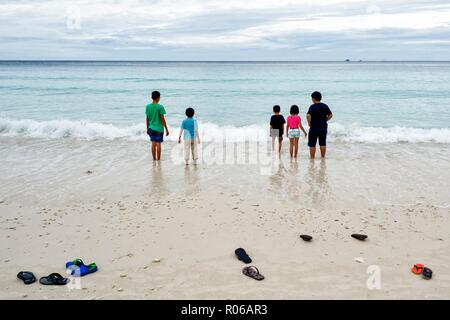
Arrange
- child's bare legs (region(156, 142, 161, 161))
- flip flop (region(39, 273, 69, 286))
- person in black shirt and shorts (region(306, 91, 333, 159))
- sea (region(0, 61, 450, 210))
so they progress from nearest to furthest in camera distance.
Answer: flip flop (region(39, 273, 69, 286)), sea (region(0, 61, 450, 210)), person in black shirt and shorts (region(306, 91, 333, 159)), child's bare legs (region(156, 142, 161, 161))

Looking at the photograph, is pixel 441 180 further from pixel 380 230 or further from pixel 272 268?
pixel 272 268

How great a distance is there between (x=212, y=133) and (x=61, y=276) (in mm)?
10322

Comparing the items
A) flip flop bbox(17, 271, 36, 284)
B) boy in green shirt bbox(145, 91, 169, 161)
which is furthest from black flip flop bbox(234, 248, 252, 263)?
boy in green shirt bbox(145, 91, 169, 161)

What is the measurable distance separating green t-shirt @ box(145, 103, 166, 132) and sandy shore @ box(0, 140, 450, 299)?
3.21 feet

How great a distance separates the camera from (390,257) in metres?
4.51

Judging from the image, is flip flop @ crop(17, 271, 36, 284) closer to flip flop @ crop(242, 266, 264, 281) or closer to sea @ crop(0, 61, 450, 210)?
flip flop @ crop(242, 266, 264, 281)

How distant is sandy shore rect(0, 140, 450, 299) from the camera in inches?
155

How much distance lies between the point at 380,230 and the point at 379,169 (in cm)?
385

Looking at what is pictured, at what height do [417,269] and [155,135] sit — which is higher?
[155,135]

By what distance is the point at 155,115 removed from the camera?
351 inches

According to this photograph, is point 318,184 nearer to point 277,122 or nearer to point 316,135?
point 316,135

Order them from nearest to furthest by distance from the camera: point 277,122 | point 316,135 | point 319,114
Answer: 1. point 319,114
2. point 316,135
3. point 277,122

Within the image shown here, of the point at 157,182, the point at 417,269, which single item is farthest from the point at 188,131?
the point at 417,269

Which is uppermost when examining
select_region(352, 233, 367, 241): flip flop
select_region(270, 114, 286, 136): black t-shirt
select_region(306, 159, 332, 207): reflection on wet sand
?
select_region(270, 114, 286, 136): black t-shirt
